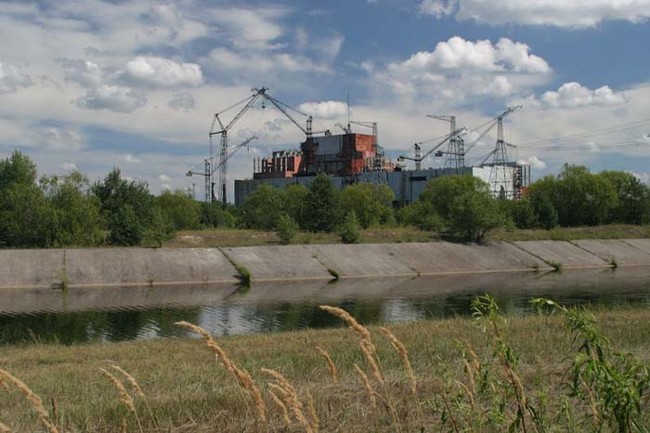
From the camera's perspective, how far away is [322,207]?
80.4 metres

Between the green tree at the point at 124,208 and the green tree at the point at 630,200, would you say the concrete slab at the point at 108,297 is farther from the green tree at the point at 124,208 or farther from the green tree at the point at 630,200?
the green tree at the point at 630,200

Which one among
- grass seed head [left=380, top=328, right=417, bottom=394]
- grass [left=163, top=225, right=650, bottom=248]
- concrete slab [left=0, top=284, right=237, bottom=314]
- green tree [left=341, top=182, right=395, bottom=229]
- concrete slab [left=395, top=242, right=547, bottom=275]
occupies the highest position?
green tree [left=341, top=182, right=395, bottom=229]

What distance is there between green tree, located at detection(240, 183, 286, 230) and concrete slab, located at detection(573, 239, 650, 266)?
37.1 meters

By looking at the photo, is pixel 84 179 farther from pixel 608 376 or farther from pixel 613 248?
pixel 608 376

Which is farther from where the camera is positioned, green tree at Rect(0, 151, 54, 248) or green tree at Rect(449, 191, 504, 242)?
green tree at Rect(449, 191, 504, 242)

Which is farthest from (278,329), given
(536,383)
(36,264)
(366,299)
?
(36,264)

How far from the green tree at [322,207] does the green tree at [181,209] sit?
21067 mm

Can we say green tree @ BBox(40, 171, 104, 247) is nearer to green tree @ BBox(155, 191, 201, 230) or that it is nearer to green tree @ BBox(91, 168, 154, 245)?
green tree @ BBox(91, 168, 154, 245)

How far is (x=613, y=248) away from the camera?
76.6 m

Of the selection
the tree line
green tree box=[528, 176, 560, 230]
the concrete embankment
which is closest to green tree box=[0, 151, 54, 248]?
the tree line

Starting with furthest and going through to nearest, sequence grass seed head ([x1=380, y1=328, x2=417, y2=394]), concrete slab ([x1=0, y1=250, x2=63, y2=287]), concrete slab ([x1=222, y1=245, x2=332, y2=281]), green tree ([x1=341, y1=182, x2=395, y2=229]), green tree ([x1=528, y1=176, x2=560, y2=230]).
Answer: green tree ([x1=341, y1=182, x2=395, y2=229])
green tree ([x1=528, y1=176, x2=560, y2=230])
concrete slab ([x1=222, y1=245, x2=332, y2=281])
concrete slab ([x1=0, y1=250, x2=63, y2=287])
grass seed head ([x1=380, y1=328, x2=417, y2=394])

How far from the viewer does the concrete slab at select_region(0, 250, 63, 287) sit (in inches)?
1998

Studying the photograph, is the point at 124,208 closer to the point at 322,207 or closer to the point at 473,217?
the point at 322,207

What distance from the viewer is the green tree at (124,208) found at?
206 feet
